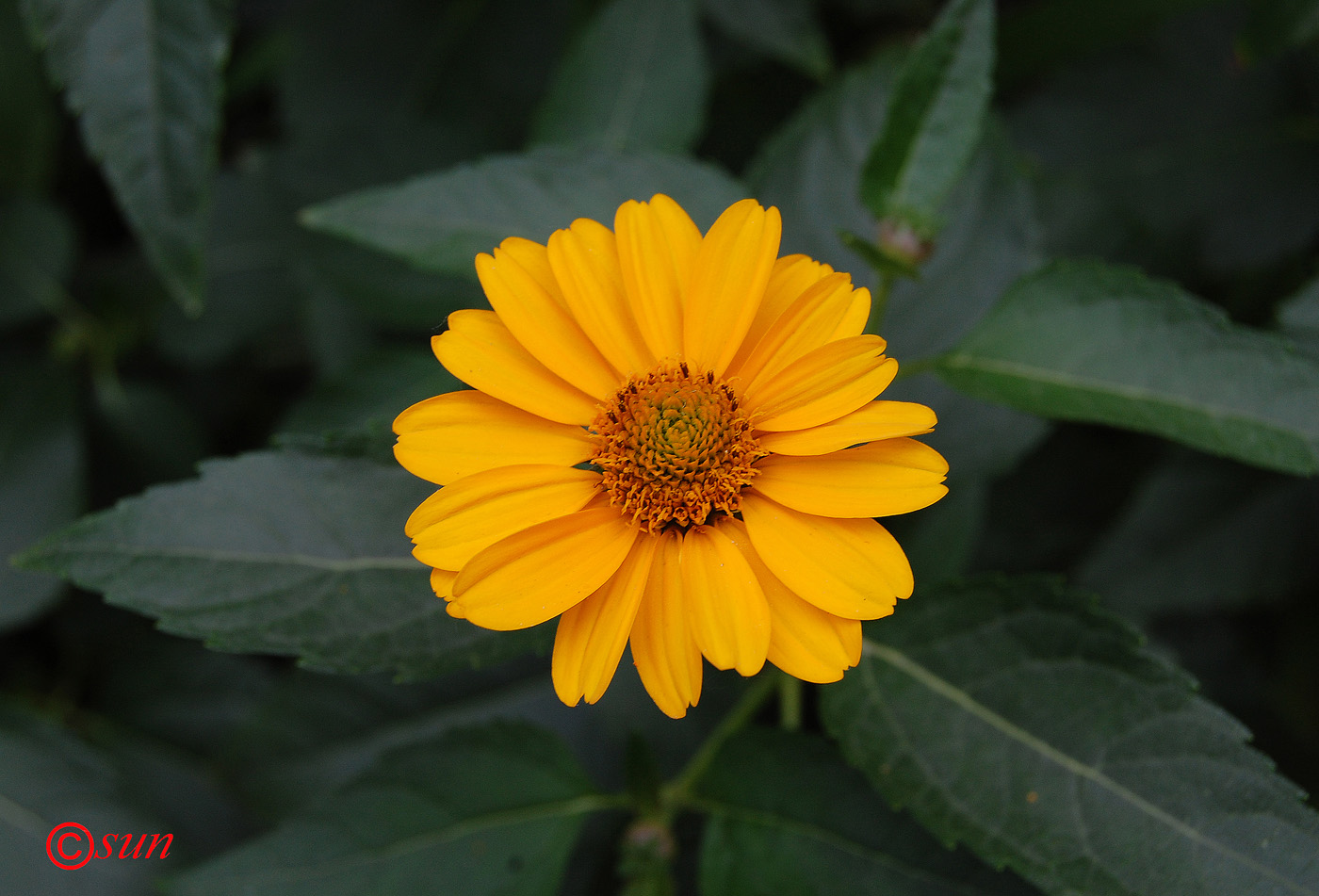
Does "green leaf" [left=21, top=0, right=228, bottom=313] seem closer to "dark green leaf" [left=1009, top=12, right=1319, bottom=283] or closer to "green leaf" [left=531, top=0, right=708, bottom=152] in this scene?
"green leaf" [left=531, top=0, right=708, bottom=152]

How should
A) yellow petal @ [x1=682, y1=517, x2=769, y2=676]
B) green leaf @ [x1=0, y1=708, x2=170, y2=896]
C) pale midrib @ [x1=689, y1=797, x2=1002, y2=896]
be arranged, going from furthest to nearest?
green leaf @ [x1=0, y1=708, x2=170, y2=896] < pale midrib @ [x1=689, y1=797, x2=1002, y2=896] < yellow petal @ [x1=682, y1=517, x2=769, y2=676]

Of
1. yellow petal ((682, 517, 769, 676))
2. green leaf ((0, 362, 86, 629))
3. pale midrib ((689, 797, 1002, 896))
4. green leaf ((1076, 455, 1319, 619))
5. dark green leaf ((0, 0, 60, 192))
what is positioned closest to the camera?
yellow petal ((682, 517, 769, 676))

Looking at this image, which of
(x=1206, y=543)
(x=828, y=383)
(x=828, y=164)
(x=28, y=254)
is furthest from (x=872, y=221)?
(x=28, y=254)

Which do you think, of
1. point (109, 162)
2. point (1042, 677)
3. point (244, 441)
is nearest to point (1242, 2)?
point (1042, 677)

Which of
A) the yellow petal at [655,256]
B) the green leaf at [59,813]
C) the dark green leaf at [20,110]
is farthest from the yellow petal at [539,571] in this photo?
the dark green leaf at [20,110]

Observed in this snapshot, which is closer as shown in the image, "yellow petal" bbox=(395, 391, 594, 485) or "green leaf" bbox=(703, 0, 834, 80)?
"yellow petal" bbox=(395, 391, 594, 485)

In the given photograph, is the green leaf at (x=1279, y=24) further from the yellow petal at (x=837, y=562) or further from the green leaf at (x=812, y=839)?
the green leaf at (x=812, y=839)

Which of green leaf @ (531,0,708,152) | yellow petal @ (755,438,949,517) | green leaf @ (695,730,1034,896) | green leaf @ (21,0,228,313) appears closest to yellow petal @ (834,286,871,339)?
yellow petal @ (755,438,949,517)
